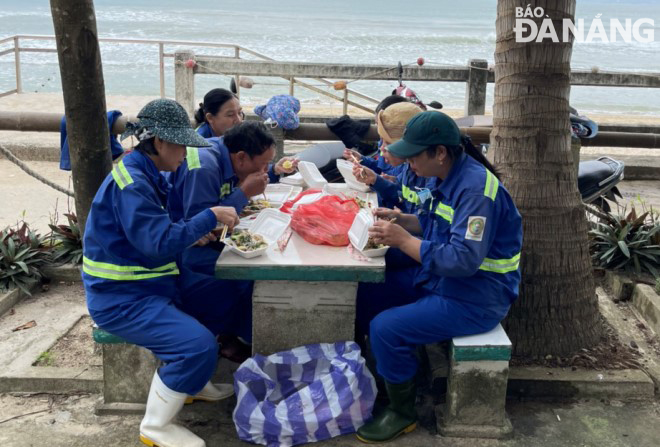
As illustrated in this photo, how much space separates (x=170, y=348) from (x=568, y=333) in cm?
233

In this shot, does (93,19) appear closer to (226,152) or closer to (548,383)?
(226,152)

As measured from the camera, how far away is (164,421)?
331 cm

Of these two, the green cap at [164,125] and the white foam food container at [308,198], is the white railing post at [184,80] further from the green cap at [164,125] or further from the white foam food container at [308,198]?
the green cap at [164,125]

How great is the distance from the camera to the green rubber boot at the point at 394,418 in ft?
11.2

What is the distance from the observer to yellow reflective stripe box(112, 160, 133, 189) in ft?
10.2

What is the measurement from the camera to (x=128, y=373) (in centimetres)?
363

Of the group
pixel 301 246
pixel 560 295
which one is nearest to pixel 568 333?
pixel 560 295

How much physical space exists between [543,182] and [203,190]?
76.0 inches

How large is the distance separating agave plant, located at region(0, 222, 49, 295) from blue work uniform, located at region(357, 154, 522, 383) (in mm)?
2944

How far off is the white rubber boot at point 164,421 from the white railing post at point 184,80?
22.0 ft

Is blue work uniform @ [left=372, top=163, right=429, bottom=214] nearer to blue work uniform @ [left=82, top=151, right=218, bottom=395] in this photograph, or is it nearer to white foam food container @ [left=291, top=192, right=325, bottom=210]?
white foam food container @ [left=291, top=192, right=325, bottom=210]

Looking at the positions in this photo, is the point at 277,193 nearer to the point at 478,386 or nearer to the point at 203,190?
the point at 203,190

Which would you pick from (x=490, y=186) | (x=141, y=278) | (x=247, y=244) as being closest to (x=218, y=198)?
(x=247, y=244)

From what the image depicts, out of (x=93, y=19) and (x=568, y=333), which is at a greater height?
(x=93, y=19)
